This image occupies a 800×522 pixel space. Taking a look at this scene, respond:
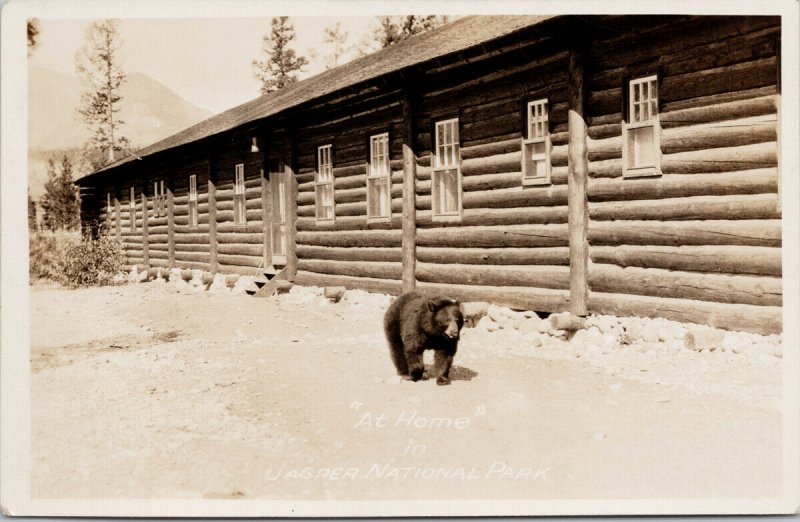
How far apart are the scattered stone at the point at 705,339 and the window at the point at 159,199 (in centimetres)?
1805

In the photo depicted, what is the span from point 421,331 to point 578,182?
3.98 meters

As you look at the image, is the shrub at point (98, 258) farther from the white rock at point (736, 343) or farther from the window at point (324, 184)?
the white rock at point (736, 343)

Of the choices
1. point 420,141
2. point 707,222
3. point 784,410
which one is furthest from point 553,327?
point 420,141

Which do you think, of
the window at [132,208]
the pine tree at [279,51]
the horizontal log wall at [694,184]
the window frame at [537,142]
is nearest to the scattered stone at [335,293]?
the window frame at [537,142]

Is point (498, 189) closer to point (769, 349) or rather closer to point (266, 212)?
point (769, 349)

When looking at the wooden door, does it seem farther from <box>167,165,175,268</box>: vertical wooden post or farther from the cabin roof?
<box>167,165,175,268</box>: vertical wooden post

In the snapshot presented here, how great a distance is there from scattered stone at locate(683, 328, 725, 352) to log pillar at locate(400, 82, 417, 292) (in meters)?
5.54

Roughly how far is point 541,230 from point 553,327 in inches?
65.5

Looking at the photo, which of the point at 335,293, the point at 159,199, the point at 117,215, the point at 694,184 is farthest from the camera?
the point at 117,215

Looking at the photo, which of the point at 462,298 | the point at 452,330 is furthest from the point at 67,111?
the point at 462,298

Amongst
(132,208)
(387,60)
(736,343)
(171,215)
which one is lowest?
(736,343)

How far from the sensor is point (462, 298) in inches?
438

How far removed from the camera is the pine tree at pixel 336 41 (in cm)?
680

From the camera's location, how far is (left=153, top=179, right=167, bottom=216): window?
21.6m
